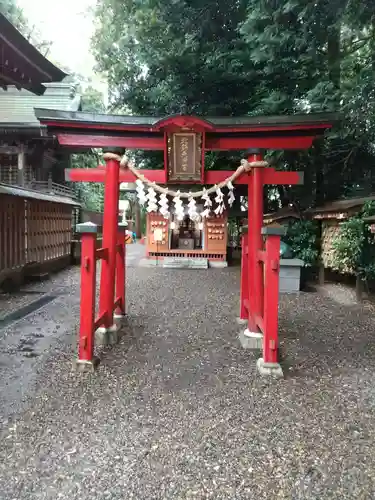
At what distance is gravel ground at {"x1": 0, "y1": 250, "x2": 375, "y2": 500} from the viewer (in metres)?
2.51

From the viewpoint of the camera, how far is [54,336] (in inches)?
227

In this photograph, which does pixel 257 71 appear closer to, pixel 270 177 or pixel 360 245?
pixel 360 245

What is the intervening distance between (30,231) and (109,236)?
576 centimetres

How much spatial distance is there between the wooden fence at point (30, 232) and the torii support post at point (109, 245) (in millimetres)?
4322

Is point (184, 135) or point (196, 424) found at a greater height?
point (184, 135)

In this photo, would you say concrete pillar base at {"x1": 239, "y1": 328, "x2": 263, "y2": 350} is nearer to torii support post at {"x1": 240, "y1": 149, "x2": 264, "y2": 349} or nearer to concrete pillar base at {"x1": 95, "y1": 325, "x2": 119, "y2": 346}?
torii support post at {"x1": 240, "y1": 149, "x2": 264, "y2": 349}

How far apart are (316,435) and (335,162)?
353 inches

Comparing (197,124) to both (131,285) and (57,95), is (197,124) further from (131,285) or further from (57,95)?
(57,95)

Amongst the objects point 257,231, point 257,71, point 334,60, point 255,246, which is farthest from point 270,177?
point 257,71

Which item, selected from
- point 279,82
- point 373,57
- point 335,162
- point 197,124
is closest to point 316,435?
point 197,124

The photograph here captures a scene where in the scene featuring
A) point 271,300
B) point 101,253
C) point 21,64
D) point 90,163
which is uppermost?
point 90,163

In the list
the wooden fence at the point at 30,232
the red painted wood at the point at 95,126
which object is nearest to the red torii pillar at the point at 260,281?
the red painted wood at the point at 95,126

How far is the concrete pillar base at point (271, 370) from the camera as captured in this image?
4297 mm

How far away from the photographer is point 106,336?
5289 millimetres
